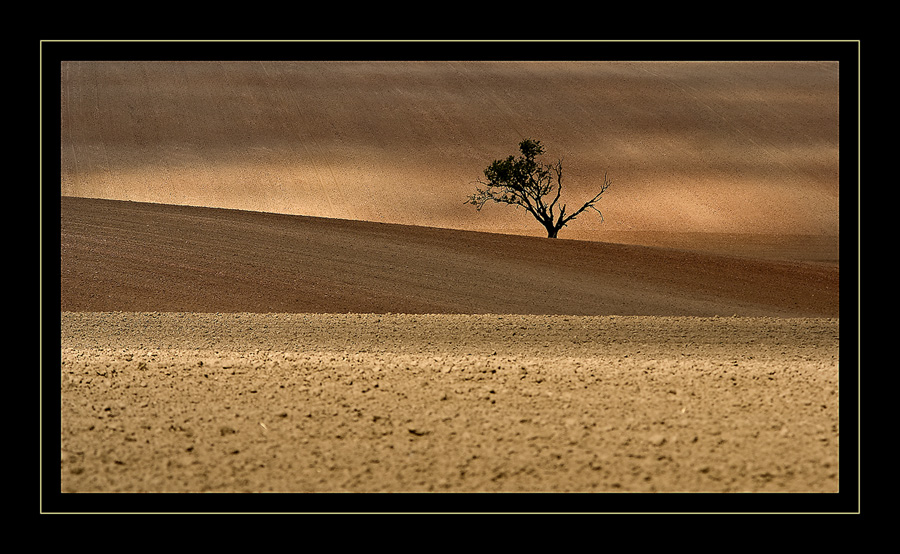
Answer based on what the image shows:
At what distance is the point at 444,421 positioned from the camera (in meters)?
6.84

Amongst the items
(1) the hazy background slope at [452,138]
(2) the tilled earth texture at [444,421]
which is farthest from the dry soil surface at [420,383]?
(1) the hazy background slope at [452,138]

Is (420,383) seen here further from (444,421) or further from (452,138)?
(452,138)

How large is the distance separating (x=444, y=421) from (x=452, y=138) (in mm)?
46540

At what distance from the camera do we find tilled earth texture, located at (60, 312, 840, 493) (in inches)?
224

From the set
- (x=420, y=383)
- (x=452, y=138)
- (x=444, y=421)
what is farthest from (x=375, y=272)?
(x=452, y=138)

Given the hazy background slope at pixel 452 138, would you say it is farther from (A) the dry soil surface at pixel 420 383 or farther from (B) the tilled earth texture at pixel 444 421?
(B) the tilled earth texture at pixel 444 421

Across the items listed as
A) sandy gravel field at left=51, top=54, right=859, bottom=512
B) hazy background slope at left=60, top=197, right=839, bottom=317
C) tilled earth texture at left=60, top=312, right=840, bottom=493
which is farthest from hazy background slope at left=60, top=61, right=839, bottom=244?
tilled earth texture at left=60, top=312, right=840, bottom=493

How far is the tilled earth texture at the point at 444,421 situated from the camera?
5691 millimetres

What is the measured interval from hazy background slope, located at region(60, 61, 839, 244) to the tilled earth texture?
33.3 meters

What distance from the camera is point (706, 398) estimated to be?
754 cm

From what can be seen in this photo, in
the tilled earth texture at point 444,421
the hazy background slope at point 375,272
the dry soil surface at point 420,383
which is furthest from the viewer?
the hazy background slope at point 375,272

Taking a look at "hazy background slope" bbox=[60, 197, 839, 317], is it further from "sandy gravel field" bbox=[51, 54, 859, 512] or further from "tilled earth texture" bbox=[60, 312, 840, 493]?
"tilled earth texture" bbox=[60, 312, 840, 493]

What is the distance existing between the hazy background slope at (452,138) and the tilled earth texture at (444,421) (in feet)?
109

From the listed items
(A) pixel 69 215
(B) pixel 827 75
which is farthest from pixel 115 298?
(B) pixel 827 75
